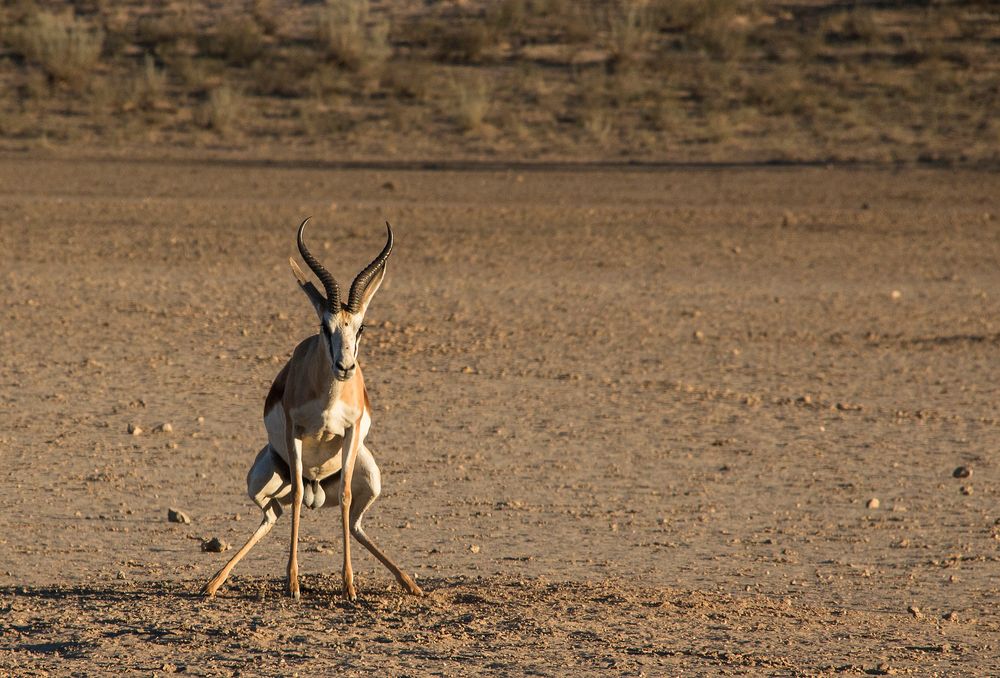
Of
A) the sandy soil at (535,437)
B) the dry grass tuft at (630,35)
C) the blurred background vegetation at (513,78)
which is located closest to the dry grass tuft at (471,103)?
the blurred background vegetation at (513,78)

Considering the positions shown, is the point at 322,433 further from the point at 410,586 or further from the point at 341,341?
the point at 410,586

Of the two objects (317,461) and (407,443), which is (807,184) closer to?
(407,443)

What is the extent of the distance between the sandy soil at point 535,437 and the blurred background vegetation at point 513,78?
590 centimetres

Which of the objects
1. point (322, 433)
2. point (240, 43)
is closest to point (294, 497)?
point (322, 433)

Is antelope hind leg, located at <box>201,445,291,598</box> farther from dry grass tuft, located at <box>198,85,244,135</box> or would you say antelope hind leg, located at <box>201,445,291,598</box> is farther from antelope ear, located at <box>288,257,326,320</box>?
dry grass tuft, located at <box>198,85,244,135</box>

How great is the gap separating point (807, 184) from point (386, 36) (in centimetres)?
1412

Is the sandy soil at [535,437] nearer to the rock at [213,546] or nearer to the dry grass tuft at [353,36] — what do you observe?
the rock at [213,546]

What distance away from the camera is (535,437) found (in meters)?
10.4

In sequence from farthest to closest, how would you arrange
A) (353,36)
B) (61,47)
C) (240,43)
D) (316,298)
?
(240,43) → (353,36) → (61,47) → (316,298)

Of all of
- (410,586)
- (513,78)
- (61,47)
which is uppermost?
(61,47)

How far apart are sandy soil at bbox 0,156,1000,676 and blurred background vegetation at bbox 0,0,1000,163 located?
5.90 meters

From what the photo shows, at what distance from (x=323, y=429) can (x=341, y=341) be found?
1.63ft

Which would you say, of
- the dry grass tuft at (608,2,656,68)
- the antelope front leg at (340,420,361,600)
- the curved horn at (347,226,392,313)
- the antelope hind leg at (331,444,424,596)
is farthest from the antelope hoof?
the dry grass tuft at (608,2,656,68)

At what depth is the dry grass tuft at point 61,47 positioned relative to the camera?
30.2 metres
